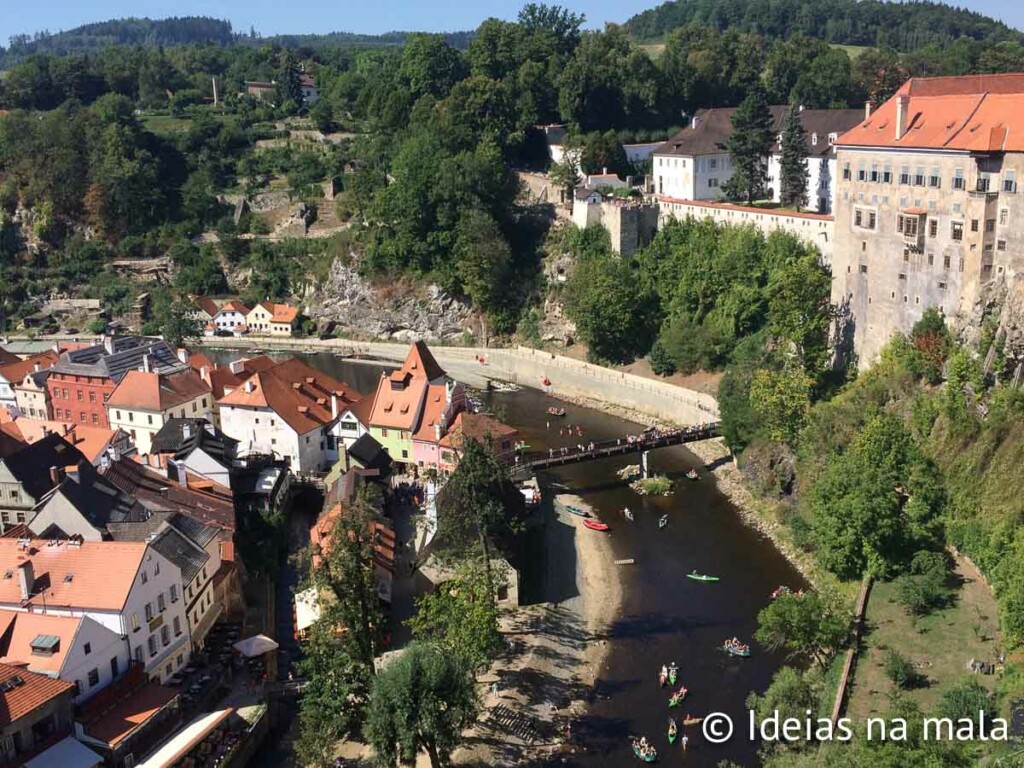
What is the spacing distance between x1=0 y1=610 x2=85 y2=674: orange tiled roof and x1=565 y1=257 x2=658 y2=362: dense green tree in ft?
120

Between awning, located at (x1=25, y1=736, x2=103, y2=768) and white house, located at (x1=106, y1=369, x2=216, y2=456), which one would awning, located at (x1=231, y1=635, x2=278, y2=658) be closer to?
awning, located at (x1=25, y1=736, x2=103, y2=768)

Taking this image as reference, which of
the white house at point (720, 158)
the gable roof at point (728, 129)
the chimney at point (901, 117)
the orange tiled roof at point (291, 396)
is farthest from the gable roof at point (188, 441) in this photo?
the gable roof at point (728, 129)

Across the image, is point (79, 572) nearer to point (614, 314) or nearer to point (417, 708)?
point (417, 708)

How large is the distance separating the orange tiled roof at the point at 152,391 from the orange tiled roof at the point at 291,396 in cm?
164

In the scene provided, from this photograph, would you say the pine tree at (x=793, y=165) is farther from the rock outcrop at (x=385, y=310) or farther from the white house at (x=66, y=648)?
the white house at (x=66, y=648)

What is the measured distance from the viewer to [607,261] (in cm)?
6072

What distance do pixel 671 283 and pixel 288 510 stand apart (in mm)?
28048

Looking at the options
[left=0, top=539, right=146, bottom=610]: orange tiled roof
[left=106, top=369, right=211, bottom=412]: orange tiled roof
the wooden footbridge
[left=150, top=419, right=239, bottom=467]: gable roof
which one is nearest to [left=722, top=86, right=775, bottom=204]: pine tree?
the wooden footbridge

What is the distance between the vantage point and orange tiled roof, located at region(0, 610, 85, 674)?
78.6 ft

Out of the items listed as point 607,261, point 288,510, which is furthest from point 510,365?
point 288,510

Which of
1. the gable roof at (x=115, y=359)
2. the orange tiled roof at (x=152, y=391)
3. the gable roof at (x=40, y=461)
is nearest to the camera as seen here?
the gable roof at (x=40, y=461)

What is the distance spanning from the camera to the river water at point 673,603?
26.2 metres

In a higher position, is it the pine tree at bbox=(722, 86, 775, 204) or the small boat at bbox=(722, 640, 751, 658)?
the pine tree at bbox=(722, 86, 775, 204)

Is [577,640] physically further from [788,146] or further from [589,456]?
[788,146]
